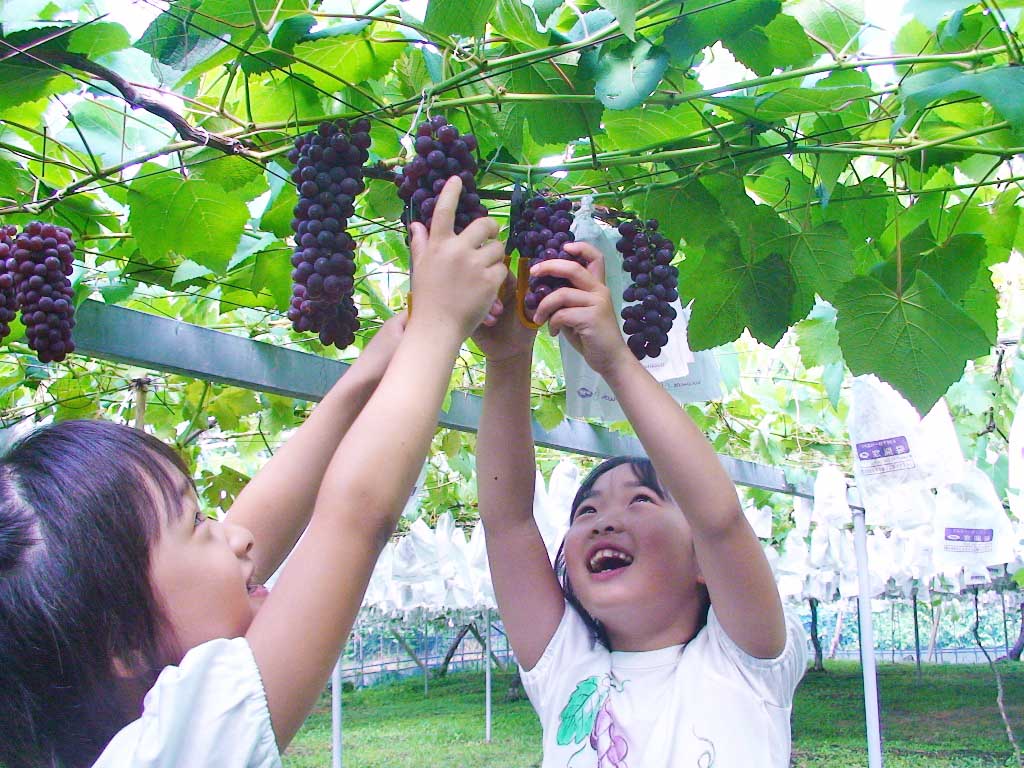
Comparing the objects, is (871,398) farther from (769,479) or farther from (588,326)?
(769,479)

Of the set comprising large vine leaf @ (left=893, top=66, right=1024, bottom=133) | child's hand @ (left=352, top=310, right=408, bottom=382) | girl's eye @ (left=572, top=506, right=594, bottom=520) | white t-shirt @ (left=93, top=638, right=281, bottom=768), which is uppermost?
large vine leaf @ (left=893, top=66, right=1024, bottom=133)

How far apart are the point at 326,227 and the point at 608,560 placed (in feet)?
2.62

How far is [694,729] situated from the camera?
1.39m

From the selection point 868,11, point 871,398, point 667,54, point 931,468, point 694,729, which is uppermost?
point 868,11

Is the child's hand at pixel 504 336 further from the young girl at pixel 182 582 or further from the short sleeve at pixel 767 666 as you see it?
the short sleeve at pixel 767 666

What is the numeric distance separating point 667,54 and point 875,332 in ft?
1.95

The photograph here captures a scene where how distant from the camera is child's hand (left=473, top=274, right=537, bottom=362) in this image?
50.6 inches

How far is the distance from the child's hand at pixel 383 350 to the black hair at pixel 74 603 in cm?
32

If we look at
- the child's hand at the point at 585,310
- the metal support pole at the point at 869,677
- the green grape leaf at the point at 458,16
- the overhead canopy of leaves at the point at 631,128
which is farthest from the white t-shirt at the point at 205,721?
the metal support pole at the point at 869,677

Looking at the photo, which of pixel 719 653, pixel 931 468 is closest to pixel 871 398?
pixel 931 468

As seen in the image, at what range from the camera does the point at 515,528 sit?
160cm

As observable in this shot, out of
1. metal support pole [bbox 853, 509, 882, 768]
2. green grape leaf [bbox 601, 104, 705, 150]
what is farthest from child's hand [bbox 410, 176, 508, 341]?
metal support pole [bbox 853, 509, 882, 768]

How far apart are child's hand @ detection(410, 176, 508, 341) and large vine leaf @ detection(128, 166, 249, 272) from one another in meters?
0.70

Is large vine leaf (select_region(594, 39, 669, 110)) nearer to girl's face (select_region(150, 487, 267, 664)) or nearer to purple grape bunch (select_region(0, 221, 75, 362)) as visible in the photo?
girl's face (select_region(150, 487, 267, 664))
